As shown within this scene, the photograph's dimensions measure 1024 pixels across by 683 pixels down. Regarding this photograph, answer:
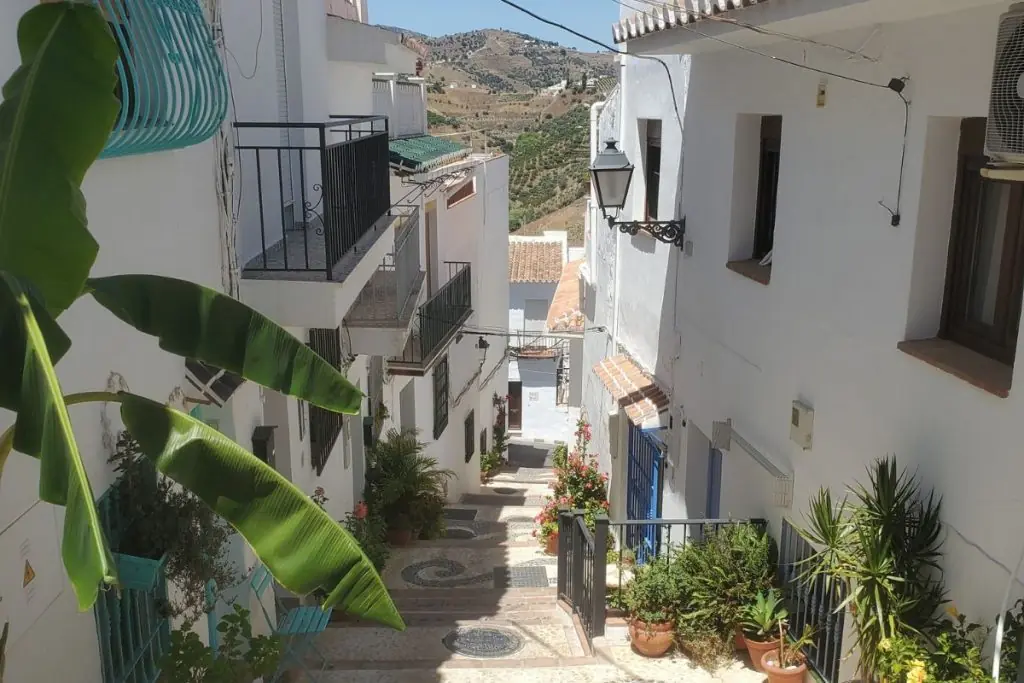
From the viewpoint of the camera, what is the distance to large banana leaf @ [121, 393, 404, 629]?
8.93 ft

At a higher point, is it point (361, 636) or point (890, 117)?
point (890, 117)

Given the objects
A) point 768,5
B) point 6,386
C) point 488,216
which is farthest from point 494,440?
point 6,386

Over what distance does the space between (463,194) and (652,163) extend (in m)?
7.89

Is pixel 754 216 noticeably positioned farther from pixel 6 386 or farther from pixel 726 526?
pixel 6 386

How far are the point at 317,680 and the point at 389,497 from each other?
17.3 feet

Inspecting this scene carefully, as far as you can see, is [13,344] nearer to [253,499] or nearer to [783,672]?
[253,499]

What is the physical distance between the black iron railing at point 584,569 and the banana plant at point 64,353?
4832 mm

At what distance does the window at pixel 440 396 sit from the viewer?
17.8 m

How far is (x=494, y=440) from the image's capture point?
2612 centimetres

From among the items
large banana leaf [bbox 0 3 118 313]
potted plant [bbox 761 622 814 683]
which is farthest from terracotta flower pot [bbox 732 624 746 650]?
large banana leaf [bbox 0 3 118 313]

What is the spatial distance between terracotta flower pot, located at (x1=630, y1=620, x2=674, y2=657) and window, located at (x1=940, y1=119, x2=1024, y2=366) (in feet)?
10.7

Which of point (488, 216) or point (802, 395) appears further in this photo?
point (488, 216)

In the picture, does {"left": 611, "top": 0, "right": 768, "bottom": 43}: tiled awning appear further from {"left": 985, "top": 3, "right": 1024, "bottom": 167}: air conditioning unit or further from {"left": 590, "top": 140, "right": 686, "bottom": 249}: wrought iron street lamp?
{"left": 985, "top": 3, "right": 1024, "bottom": 167}: air conditioning unit

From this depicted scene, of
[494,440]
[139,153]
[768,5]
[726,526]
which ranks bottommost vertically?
[494,440]
